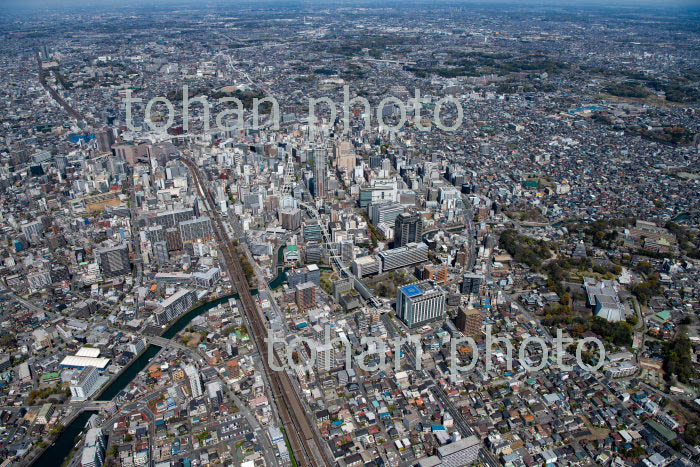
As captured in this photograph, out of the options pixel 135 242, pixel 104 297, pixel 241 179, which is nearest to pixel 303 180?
pixel 241 179

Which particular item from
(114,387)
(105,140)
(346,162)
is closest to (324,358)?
(114,387)

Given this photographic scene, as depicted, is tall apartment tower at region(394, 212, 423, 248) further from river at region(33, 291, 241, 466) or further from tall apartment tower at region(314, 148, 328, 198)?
river at region(33, 291, 241, 466)

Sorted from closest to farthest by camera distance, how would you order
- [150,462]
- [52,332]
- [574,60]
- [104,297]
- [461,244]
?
[150,462]
[52,332]
[104,297]
[461,244]
[574,60]

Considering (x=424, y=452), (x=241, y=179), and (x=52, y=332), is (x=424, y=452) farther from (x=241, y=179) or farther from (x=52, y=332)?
(x=241, y=179)

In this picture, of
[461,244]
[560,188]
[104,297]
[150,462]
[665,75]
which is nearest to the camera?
[150,462]

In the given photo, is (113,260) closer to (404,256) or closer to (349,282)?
(349,282)

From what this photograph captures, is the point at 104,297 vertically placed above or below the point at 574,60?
below

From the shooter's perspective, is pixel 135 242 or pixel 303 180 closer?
pixel 135 242

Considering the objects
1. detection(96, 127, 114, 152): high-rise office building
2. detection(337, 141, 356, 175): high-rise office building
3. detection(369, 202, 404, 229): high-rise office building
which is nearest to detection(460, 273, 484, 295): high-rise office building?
detection(369, 202, 404, 229): high-rise office building

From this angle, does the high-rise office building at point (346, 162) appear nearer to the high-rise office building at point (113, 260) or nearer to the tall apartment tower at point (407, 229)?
the tall apartment tower at point (407, 229)
